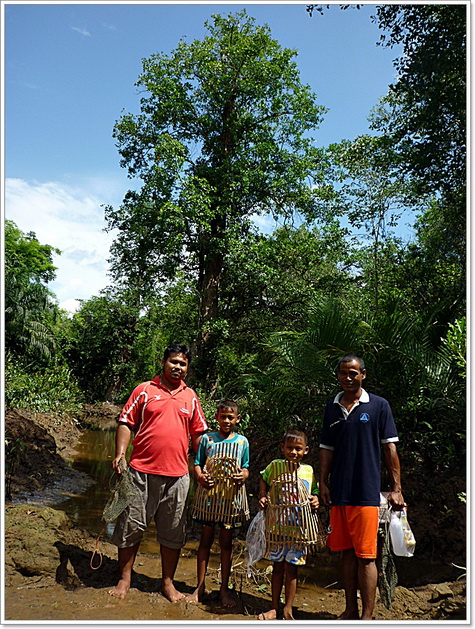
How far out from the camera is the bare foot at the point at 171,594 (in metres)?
3.74

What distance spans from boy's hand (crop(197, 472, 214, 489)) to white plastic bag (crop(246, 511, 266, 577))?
43 cm

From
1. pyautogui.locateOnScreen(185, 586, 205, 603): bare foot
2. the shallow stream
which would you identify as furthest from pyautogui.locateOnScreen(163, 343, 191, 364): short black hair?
the shallow stream

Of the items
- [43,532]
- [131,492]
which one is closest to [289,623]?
[131,492]

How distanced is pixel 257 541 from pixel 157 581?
3.98 ft

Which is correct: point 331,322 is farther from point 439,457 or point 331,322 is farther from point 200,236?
point 200,236

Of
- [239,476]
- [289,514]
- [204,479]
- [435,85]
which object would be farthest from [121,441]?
[435,85]

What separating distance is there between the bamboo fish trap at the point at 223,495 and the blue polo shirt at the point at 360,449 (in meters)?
0.77

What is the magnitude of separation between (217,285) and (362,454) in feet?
37.6

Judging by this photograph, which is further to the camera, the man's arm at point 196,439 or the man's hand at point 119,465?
the man's arm at point 196,439

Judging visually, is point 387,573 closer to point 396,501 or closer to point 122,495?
point 396,501

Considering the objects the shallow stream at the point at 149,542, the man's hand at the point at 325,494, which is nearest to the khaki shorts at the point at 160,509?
the man's hand at the point at 325,494

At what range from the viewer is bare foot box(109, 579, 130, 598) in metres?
3.70

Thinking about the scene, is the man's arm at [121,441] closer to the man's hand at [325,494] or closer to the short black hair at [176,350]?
the short black hair at [176,350]

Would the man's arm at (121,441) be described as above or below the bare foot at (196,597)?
above
